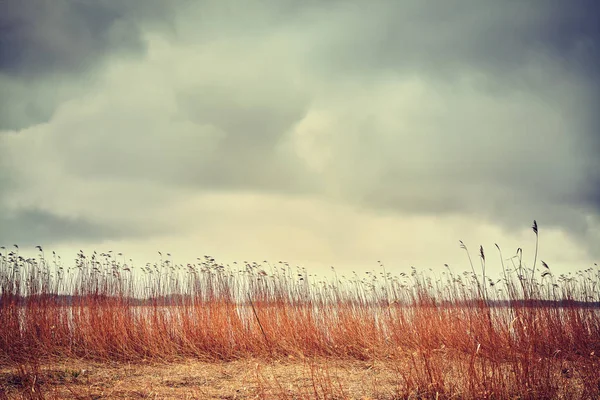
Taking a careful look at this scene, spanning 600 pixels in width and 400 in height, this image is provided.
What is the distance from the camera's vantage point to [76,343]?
8.86m

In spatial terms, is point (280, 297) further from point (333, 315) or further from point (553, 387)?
point (553, 387)

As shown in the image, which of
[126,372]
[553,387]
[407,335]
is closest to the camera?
[553,387]

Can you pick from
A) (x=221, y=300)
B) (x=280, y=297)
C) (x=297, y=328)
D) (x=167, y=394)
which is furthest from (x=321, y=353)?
(x=167, y=394)

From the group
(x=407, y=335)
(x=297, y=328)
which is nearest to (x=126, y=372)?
(x=297, y=328)

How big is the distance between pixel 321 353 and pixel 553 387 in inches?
183

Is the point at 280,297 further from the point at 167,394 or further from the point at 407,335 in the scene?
the point at 167,394

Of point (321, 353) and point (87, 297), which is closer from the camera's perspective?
point (321, 353)

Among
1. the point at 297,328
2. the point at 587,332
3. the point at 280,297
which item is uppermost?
the point at 280,297

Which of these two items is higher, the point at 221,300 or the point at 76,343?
the point at 221,300

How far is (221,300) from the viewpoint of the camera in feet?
30.8

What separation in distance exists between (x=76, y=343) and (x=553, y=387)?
27.6 feet

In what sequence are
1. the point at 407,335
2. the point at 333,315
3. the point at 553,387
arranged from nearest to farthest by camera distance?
the point at 553,387, the point at 407,335, the point at 333,315

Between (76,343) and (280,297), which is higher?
(280,297)

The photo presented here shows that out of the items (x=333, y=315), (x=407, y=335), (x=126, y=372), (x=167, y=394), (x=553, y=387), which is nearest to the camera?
(x=553, y=387)
